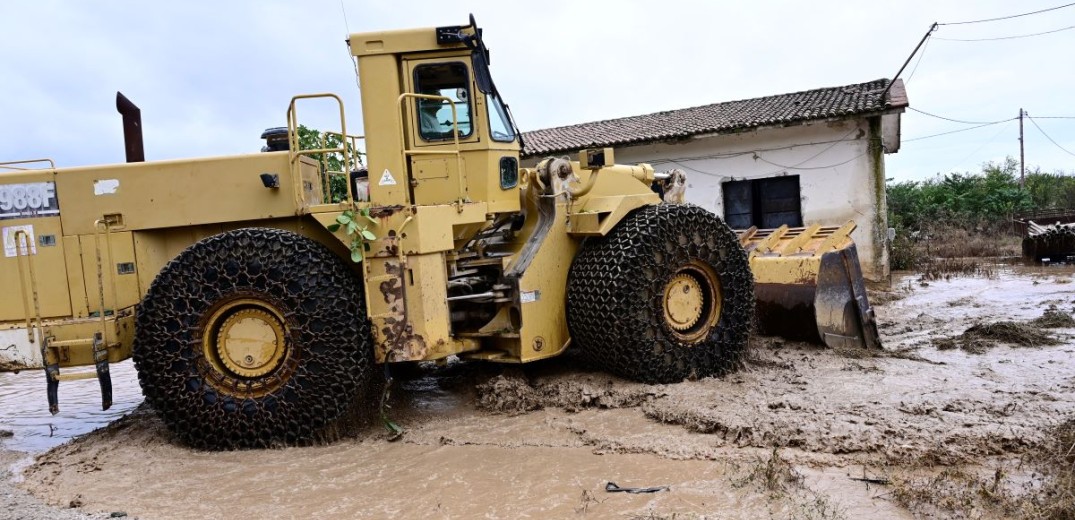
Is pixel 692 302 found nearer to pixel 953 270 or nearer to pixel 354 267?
pixel 354 267

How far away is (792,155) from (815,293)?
31.4 feet

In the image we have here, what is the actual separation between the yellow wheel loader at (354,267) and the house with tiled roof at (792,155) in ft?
33.0

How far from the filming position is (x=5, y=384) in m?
9.55

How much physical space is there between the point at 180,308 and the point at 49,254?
1274 millimetres

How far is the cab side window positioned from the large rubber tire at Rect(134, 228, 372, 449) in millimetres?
→ 1335

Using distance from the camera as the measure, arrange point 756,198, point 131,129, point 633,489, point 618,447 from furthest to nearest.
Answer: point 756,198 < point 131,129 < point 618,447 < point 633,489

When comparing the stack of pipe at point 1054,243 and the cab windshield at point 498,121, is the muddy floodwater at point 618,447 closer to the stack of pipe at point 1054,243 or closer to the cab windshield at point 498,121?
the cab windshield at point 498,121

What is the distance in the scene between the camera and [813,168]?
16.0 m

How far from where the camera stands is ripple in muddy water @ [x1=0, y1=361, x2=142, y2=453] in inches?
257

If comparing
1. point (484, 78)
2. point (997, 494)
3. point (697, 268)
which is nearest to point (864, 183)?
point (697, 268)

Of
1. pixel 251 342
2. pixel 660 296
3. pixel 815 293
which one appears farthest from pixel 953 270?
pixel 251 342

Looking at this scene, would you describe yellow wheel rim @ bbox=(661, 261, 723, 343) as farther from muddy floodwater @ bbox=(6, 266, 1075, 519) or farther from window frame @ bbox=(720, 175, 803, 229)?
window frame @ bbox=(720, 175, 803, 229)

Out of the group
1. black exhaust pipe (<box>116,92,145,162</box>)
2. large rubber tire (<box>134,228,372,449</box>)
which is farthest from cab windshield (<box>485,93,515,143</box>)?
black exhaust pipe (<box>116,92,145,162</box>)

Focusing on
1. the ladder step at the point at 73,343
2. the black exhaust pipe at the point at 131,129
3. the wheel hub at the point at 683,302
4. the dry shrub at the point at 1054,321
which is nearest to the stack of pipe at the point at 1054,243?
the dry shrub at the point at 1054,321
